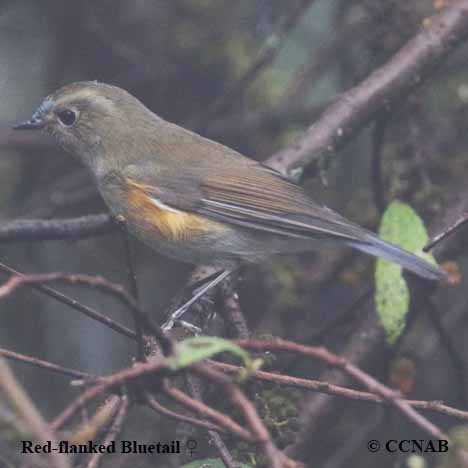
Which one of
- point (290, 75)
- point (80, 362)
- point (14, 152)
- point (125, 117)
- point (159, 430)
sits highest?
point (290, 75)

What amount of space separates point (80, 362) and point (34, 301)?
1.41ft

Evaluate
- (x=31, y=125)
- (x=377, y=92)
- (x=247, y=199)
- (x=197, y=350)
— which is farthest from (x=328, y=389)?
(x=31, y=125)

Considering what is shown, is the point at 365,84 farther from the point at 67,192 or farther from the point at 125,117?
the point at 67,192

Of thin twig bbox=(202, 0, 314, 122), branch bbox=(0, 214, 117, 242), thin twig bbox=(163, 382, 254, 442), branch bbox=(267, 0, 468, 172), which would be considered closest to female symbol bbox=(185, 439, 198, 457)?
thin twig bbox=(163, 382, 254, 442)

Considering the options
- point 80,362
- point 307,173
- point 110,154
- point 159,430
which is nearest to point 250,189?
point 307,173

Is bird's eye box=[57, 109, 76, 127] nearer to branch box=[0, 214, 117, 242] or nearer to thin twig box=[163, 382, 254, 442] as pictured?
branch box=[0, 214, 117, 242]

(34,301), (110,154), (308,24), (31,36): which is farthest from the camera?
(308,24)

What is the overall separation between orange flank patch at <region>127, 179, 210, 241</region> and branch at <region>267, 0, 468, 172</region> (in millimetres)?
511

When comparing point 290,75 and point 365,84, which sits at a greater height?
point 290,75

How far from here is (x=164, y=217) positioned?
3.51 meters

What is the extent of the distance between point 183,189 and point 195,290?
51 cm

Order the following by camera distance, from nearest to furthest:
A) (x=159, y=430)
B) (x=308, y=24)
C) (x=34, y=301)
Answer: (x=159, y=430) < (x=34, y=301) < (x=308, y=24)

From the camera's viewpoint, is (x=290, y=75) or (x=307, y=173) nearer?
(x=307, y=173)

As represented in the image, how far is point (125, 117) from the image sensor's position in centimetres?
404
